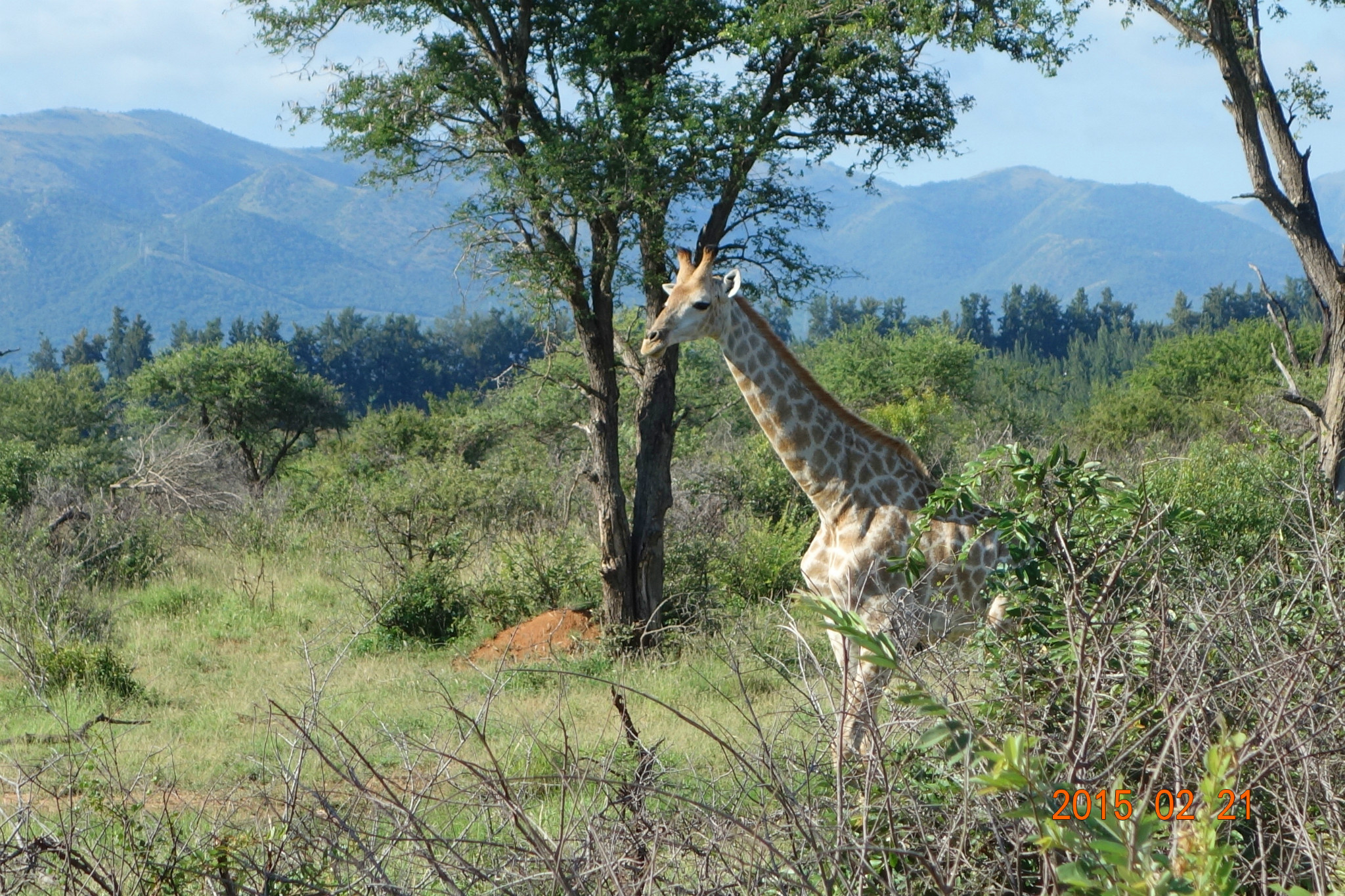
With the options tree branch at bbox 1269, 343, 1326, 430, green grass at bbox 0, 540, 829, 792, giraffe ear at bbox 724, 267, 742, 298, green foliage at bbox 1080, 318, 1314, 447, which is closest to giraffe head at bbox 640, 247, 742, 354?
giraffe ear at bbox 724, 267, 742, 298

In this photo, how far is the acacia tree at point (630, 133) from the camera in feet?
25.9

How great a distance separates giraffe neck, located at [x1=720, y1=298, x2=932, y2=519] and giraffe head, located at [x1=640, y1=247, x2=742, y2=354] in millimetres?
71

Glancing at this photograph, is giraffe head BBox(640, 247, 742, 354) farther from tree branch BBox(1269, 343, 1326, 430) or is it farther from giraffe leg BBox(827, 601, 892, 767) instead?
tree branch BBox(1269, 343, 1326, 430)

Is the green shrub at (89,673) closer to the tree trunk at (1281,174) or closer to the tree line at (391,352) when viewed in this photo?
the tree trunk at (1281,174)

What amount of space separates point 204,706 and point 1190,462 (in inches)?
283

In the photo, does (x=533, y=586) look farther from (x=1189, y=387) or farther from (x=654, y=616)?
(x=1189, y=387)

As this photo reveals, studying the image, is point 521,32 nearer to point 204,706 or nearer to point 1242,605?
point 204,706

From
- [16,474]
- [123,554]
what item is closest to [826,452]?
[123,554]

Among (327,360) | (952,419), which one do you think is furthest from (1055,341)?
(952,419)

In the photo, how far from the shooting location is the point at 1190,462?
8.73 meters

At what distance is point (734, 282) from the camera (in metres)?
6.15

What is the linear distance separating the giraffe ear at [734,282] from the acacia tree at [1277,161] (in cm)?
357

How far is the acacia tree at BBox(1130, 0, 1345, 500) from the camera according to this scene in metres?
7.14

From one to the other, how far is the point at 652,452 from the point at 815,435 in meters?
2.74
